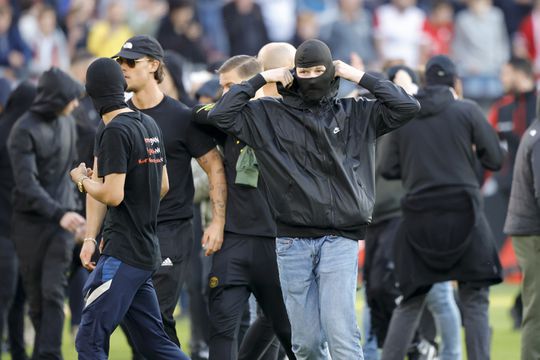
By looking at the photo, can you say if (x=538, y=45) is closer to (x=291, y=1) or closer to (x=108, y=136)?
(x=291, y=1)

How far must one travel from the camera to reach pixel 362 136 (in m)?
7.42

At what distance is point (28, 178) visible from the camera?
31.4 feet

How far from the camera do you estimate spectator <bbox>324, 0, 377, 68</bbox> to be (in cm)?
1900

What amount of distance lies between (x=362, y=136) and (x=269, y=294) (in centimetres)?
126

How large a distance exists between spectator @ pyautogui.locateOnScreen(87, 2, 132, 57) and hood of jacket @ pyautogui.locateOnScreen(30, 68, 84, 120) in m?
8.47

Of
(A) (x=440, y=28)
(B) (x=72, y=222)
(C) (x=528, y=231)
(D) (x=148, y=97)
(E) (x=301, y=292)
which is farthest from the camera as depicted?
(A) (x=440, y=28)

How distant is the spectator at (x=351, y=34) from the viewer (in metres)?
19.0

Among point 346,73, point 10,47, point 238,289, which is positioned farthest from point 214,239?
point 10,47

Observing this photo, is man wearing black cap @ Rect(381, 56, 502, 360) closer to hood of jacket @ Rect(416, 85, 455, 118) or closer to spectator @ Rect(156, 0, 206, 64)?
hood of jacket @ Rect(416, 85, 455, 118)

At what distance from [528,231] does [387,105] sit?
6.17 ft

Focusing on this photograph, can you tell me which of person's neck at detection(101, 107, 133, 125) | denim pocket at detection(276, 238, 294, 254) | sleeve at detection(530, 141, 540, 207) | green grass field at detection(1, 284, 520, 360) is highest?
person's neck at detection(101, 107, 133, 125)

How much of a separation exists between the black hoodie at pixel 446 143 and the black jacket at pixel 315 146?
1.96 meters

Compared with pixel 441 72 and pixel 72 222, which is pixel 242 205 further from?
pixel 441 72

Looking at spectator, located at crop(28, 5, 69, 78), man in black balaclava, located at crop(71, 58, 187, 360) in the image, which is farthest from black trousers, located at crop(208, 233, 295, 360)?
spectator, located at crop(28, 5, 69, 78)
